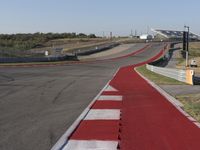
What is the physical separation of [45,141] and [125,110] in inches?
190

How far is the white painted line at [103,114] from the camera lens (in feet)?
36.6

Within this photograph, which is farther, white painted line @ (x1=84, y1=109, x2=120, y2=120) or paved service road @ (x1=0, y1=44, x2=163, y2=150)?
white painted line @ (x1=84, y1=109, x2=120, y2=120)

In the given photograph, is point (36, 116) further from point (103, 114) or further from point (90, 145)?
point (90, 145)

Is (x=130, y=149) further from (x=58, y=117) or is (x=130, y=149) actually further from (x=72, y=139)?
(x=58, y=117)

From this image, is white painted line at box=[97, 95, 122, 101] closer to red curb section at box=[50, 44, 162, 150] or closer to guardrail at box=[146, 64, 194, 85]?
red curb section at box=[50, 44, 162, 150]

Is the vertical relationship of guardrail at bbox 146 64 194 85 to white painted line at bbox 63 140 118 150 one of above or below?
below

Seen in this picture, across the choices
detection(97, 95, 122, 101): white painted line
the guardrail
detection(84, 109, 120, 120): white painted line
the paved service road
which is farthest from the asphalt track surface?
the guardrail

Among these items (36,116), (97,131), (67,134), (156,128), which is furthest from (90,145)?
(36,116)

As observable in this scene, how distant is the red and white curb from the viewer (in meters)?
7.89

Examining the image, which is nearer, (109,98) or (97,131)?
(97,131)

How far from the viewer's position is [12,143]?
8.07m

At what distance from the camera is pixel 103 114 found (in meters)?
11.8

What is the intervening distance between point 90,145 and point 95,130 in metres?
1.49

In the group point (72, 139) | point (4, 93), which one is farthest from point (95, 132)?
point (4, 93)
